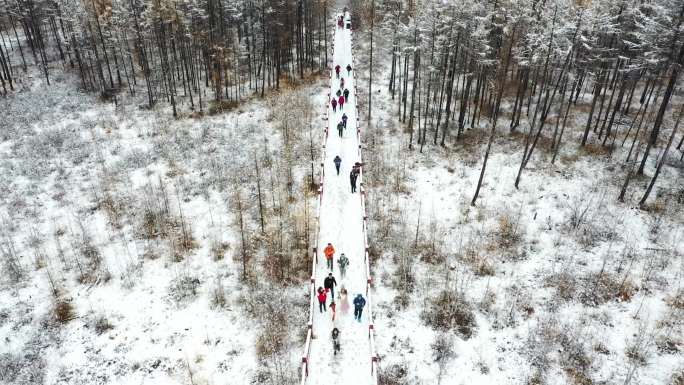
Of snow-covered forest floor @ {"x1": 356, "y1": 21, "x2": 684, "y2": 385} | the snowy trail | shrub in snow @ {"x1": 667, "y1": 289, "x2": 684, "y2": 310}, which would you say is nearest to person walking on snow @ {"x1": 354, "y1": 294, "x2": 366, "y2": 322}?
the snowy trail

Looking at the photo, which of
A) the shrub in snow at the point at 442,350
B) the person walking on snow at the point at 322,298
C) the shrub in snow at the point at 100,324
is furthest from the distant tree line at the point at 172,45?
the shrub in snow at the point at 442,350

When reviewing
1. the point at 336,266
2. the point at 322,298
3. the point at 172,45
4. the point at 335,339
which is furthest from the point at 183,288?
the point at 172,45

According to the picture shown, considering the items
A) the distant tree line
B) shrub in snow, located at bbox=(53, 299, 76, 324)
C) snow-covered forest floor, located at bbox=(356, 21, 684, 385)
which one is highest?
the distant tree line

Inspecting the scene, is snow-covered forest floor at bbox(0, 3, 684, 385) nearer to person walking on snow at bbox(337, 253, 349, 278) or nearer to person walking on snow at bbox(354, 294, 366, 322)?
person walking on snow at bbox(354, 294, 366, 322)

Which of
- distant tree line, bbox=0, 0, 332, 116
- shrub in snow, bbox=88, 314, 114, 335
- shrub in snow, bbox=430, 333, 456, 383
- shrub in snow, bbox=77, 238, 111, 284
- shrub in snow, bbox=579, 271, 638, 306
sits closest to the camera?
shrub in snow, bbox=430, 333, 456, 383

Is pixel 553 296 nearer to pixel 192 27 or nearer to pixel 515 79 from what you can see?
pixel 515 79

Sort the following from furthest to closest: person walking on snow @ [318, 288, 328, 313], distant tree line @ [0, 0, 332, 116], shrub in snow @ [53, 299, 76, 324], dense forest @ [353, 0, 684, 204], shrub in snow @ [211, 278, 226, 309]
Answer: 1. distant tree line @ [0, 0, 332, 116]
2. dense forest @ [353, 0, 684, 204]
3. shrub in snow @ [211, 278, 226, 309]
4. shrub in snow @ [53, 299, 76, 324]
5. person walking on snow @ [318, 288, 328, 313]

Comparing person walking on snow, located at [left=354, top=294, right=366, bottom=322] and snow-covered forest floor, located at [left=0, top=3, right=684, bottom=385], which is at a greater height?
person walking on snow, located at [left=354, top=294, right=366, bottom=322]
